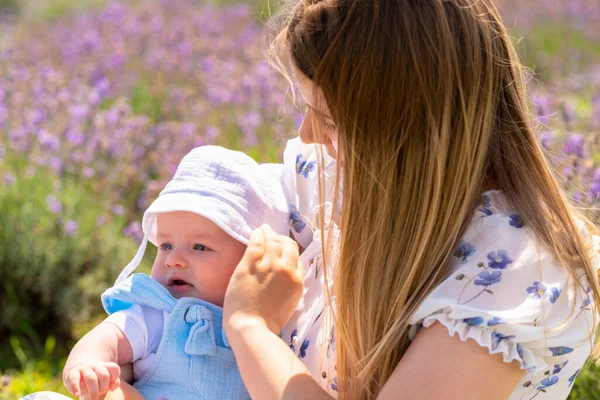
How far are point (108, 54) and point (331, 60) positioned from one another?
13.6 ft

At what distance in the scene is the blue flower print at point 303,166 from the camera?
2.01 metres

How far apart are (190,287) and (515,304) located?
0.81 metres

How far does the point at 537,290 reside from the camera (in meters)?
1.47

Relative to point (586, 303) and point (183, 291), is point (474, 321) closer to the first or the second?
point (586, 303)

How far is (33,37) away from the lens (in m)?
6.43

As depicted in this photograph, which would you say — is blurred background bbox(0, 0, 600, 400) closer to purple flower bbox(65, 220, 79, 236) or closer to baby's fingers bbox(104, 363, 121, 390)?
purple flower bbox(65, 220, 79, 236)

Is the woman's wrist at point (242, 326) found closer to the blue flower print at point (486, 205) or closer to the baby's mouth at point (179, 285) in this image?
the baby's mouth at point (179, 285)

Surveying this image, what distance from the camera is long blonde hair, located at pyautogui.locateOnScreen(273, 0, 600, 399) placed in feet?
4.91

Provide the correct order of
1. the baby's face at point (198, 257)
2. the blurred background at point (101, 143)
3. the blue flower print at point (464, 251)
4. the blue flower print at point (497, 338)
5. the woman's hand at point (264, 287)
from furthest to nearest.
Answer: the blurred background at point (101, 143) → the baby's face at point (198, 257) → the woman's hand at point (264, 287) → the blue flower print at point (464, 251) → the blue flower print at point (497, 338)

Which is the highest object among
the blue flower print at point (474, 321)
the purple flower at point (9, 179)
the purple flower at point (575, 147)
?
the blue flower print at point (474, 321)

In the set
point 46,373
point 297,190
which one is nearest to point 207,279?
point 297,190

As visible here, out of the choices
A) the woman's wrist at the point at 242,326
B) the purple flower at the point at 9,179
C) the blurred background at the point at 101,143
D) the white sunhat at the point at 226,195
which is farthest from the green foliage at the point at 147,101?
the woman's wrist at the point at 242,326

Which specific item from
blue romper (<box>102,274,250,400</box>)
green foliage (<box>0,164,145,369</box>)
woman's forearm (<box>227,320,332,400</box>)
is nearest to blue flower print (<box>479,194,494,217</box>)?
woman's forearm (<box>227,320,332,400</box>)

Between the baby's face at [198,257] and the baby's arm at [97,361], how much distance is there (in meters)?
0.19
